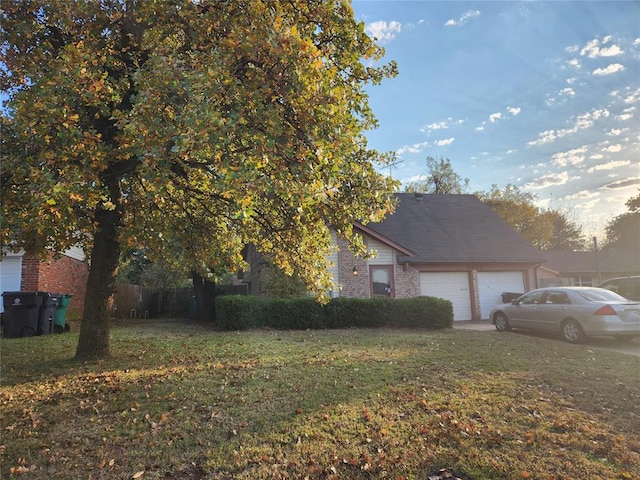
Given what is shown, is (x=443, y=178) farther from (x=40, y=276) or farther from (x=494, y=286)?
(x=40, y=276)

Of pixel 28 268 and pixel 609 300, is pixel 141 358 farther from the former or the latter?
pixel 609 300

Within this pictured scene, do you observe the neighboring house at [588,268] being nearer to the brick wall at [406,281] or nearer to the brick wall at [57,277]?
the brick wall at [406,281]

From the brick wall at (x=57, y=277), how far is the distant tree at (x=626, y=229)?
54502 millimetres

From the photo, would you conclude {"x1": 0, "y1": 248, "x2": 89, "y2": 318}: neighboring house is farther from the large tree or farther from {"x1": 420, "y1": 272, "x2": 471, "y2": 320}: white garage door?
{"x1": 420, "y1": 272, "x2": 471, "y2": 320}: white garage door

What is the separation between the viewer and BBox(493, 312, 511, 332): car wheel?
12.7 metres

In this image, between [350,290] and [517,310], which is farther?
[350,290]

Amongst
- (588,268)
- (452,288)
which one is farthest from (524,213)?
(452,288)

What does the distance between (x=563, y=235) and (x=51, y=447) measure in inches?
2414

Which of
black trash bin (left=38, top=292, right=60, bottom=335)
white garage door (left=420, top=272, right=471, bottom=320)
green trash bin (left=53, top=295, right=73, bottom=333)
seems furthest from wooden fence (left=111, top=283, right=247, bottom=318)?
white garage door (left=420, top=272, right=471, bottom=320)

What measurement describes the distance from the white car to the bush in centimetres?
229

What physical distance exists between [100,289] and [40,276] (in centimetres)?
750

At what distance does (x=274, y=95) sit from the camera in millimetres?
4840

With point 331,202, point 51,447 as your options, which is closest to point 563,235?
point 331,202

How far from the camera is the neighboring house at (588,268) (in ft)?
112
